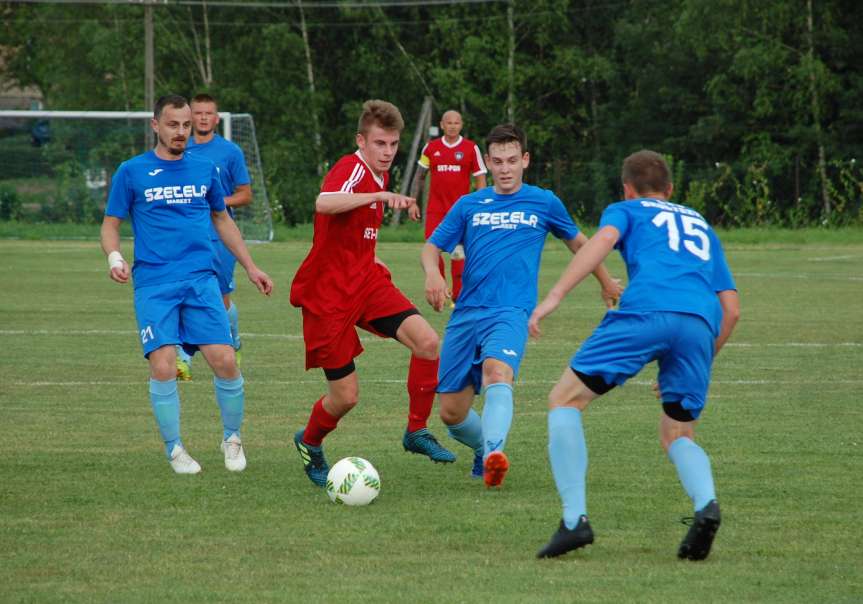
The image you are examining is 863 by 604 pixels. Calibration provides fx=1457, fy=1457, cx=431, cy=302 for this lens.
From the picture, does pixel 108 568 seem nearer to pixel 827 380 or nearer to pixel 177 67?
pixel 827 380

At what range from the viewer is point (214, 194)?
7965 millimetres

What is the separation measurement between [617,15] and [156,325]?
1686 inches

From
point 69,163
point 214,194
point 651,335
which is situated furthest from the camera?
point 69,163

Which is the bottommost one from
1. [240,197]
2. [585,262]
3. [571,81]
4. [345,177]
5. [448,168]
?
[571,81]

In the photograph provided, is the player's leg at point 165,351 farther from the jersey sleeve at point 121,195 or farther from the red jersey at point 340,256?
the red jersey at point 340,256

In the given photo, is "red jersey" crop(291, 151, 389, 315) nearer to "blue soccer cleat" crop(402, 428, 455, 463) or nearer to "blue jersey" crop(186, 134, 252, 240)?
"blue soccer cleat" crop(402, 428, 455, 463)

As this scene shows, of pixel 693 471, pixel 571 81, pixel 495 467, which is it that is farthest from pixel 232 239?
pixel 571 81

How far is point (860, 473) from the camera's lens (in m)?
7.42

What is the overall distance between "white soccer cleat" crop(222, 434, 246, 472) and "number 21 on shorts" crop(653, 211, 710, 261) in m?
2.95

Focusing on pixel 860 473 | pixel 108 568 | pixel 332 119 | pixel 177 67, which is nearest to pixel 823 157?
pixel 332 119

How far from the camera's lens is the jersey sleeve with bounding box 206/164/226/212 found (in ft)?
26.1

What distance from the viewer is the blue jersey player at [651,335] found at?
562 cm

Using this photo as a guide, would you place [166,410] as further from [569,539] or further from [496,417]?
[569,539]

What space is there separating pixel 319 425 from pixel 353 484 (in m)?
0.70
